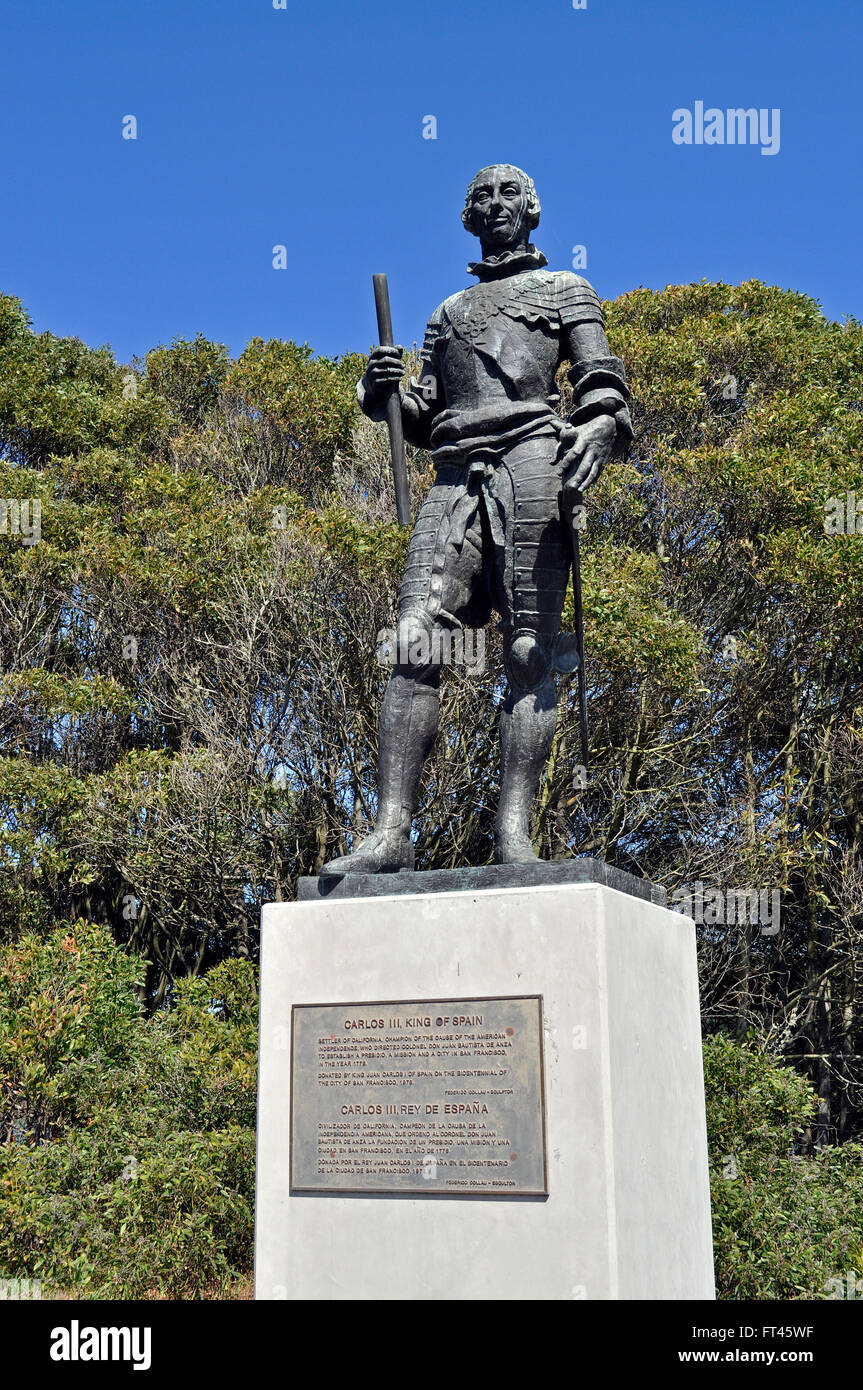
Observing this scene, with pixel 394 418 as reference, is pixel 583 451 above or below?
→ below

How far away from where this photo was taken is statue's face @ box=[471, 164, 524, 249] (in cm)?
561

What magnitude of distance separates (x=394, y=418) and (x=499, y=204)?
Answer: 1015 millimetres

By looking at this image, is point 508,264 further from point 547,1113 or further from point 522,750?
point 547,1113

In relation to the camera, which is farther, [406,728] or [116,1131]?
[116,1131]

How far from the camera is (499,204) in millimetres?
5594

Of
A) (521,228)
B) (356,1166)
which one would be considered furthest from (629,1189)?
(521,228)

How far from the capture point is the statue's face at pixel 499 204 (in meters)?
5.61
